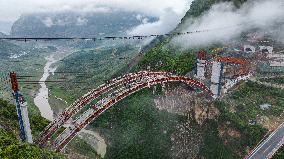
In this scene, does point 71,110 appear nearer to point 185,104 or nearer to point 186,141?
point 186,141

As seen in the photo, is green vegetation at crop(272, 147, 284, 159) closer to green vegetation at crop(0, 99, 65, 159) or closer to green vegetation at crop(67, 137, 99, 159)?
green vegetation at crop(67, 137, 99, 159)

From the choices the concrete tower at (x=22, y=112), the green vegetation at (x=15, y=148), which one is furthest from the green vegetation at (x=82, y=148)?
the concrete tower at (x=22, y=112)

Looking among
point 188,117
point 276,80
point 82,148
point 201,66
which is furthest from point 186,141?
point 276,80

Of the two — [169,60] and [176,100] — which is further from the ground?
[169,60]

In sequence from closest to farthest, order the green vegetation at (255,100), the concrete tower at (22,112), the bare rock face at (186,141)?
the concrete tower at (22,112)
the green vegetation at (255,100)
the bare rock face at (186,141)

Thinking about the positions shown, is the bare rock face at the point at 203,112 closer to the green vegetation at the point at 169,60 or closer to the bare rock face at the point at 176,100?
the bare rock face at the point at 176,100

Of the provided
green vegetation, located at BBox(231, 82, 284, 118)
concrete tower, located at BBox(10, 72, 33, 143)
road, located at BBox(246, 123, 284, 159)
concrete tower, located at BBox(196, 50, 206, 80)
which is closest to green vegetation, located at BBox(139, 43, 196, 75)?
concrete tower, located at BBox(196, 50, 206, 80)

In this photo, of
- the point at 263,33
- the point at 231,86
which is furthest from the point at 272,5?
the point at 231,86

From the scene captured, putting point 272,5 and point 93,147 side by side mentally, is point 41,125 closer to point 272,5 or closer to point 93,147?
point 93,147

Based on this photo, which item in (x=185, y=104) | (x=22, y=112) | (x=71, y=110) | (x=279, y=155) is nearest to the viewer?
(x=22, y=112)
